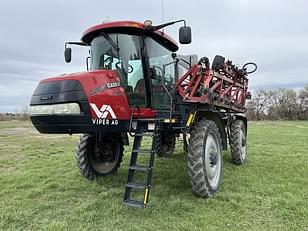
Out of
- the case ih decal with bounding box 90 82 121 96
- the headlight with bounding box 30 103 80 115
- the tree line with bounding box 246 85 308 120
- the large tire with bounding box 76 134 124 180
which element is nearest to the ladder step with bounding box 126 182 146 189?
the headlight with bounding box 30 103 80 115

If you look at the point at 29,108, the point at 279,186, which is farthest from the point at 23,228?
the point at 279,186

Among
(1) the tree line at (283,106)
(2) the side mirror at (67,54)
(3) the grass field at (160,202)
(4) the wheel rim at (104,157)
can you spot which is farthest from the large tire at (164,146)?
(1) the tree line at (283,106)

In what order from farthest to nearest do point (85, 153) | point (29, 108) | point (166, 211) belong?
1. point (85, 153)
2. point (29, 108)
3. point (166, 211)

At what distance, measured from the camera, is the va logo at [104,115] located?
4078 mm

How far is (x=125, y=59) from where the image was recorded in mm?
4660

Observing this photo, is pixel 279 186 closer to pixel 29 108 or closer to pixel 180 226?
pixel 180 226

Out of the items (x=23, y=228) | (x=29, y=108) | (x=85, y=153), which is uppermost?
(x=29, y=108)

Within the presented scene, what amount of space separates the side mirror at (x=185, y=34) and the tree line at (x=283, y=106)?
5463 cm

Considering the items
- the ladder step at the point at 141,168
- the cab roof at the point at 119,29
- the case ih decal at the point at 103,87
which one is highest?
the cab roof at the point at 119,29

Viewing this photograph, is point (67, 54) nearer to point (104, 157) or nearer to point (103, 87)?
point (103, 87)

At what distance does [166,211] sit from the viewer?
4.07m

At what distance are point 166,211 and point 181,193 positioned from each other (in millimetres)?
885

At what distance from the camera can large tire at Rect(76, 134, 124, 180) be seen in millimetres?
5754

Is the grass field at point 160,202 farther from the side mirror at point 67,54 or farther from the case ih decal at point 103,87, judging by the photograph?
the side mirror at point 67,54
